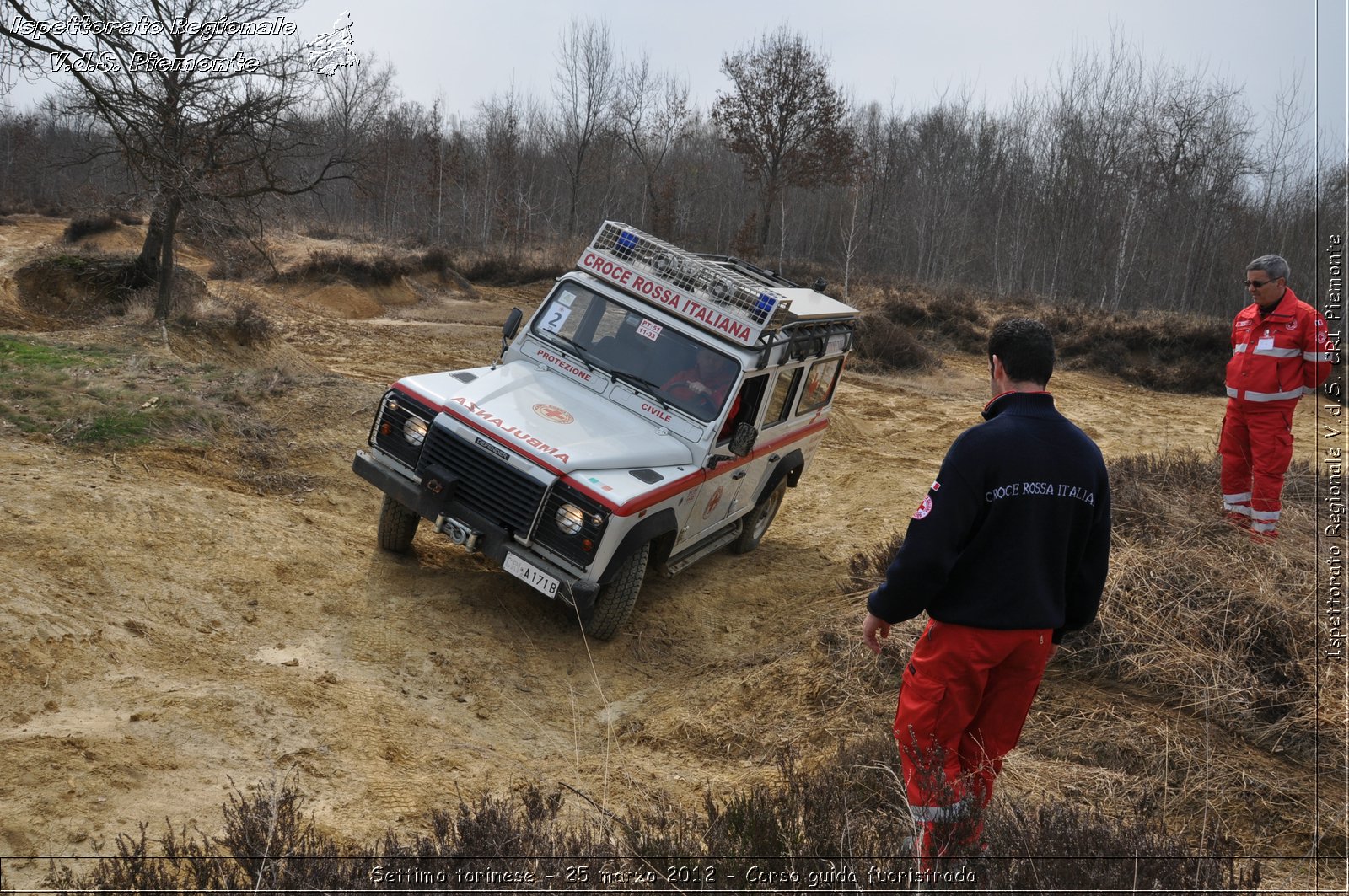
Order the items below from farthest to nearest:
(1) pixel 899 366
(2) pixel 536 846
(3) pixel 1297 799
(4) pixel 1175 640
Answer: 1. (1) pixel 899 366
2. (4) pixel 1175 640
3. (3) pixel 1297 799
4. (2) pixel 536 846

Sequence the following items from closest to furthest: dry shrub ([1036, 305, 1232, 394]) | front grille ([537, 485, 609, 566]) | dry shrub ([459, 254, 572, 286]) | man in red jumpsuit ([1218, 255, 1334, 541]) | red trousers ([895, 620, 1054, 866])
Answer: red trousers ([895, 620, 1054, 866])
front grille ([537, 485, 609, 566])
man in red jumpsuit ([1218, 255, 1334, 541])
dry shrub ([1036, 305, 1232, 394])
dry shrub ([459, 254, 572, 286])

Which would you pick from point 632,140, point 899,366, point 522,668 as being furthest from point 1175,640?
point 632,140

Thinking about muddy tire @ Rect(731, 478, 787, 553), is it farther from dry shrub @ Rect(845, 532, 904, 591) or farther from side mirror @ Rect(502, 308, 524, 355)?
side mirror @ Rect(502, 308, 524, 355)

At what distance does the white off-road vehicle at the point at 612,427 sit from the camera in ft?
19.2

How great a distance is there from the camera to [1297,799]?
4070 millimetres

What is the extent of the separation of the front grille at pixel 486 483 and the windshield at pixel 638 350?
1.47 meters

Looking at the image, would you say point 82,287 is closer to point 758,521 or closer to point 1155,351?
point 758,521

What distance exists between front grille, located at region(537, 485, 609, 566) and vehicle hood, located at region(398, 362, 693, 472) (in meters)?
0.18

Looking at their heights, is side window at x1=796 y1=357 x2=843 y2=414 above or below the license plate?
above

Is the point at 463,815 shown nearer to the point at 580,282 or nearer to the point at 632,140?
the point at 580,282

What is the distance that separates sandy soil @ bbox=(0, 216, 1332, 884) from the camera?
409 centimetres

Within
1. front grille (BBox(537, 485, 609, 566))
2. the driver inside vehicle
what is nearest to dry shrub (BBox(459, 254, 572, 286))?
the driver inside vehicle

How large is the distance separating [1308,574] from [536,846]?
524 cm

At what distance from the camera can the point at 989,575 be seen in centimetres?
318
